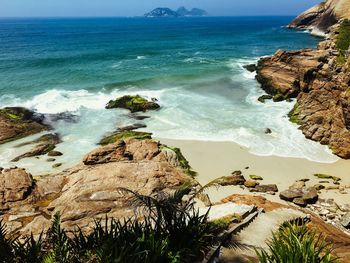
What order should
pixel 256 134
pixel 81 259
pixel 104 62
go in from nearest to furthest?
pixel 81 259 < pixel 256 134 < pixel 104 62

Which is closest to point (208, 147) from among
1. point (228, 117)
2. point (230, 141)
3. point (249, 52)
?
point (230, 141)

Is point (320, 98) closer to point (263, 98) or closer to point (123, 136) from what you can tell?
point (263, 98)

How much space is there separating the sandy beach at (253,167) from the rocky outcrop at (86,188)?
85.4 inches

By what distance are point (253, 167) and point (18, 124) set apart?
1967 cm

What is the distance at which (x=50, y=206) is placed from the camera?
Result: 16.8 meters

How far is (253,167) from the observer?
918 inches

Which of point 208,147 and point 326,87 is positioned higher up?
point 326,87

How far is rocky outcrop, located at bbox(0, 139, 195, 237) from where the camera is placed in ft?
50.7

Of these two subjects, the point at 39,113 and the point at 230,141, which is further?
the point at 39,113

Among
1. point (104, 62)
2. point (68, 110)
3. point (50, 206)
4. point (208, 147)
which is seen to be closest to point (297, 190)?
point (208, 147)

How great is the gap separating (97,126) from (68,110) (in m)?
5.88

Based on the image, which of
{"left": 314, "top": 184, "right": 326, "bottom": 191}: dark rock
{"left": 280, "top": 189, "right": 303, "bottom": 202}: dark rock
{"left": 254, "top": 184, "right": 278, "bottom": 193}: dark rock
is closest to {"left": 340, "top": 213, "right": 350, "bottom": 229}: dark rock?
{"left": 280, "top": 189, "right": 303, "bottom": 202}: dark rock

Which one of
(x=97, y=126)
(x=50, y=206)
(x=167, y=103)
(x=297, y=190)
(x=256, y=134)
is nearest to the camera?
(x=50, y=206)

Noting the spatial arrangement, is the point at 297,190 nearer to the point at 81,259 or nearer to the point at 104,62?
the point at 81,259
